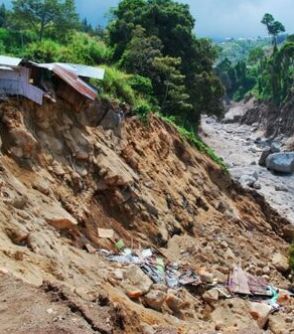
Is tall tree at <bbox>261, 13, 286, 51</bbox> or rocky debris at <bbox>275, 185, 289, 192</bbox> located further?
tall tree at <bbox>261, 13, 286, 51</bbox>

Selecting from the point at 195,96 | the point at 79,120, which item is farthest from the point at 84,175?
the point at 195,96

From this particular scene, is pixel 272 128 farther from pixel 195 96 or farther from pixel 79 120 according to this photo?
pixel 79 120

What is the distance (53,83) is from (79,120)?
166 centimetres

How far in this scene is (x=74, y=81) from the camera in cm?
2045

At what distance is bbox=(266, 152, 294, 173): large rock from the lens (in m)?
46.3

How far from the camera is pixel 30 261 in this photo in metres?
12.5

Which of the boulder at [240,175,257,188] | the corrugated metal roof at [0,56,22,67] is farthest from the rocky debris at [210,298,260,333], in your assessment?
the boulder at [240,175,257,188]

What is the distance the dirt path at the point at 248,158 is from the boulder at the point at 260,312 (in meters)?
13.5

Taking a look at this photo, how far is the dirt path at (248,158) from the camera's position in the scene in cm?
3879

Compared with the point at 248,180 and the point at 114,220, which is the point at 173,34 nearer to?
the point at 248,180

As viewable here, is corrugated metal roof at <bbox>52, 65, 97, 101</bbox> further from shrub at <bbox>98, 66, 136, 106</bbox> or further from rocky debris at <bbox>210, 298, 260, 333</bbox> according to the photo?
rocky debris at <bbox>210, 298, 260, 333</bbox>

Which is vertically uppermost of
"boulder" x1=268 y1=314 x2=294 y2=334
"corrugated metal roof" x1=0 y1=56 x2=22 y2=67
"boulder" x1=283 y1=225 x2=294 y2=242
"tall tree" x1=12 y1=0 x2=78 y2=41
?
"tall tree" x1=12 y1=0 x2=78 y2=41

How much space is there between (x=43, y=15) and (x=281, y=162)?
2190cm

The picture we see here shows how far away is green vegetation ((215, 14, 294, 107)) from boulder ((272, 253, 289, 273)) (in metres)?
48.9
